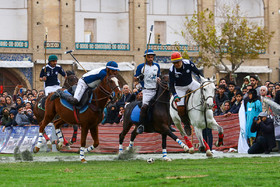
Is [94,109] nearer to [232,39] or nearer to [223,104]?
[223,104]

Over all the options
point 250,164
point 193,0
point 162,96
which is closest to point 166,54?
point 193,0

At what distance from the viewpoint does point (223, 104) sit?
2277 cm

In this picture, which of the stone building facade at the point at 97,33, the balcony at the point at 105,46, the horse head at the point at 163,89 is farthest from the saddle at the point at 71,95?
the balcony at the point at 105,46

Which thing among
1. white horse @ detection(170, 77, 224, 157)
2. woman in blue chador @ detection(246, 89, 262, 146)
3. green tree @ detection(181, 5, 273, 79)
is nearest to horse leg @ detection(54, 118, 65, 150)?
white horse @ detection(170, 77, 224, 157)

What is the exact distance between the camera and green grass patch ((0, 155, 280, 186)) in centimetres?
1037

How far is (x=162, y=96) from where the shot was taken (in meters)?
17.3

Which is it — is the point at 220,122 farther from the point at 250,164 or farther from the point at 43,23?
the point at 43,23

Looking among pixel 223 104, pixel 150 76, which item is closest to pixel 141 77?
pixel 150 76

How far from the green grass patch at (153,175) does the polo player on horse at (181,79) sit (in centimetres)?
292

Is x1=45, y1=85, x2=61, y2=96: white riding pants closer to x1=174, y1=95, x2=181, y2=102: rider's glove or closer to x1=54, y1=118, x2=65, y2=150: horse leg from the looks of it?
x1=54, y1=118, x2=65, y2=150: horse leg

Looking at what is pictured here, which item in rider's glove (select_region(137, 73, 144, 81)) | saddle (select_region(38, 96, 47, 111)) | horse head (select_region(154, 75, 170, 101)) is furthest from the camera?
saddle (select_region(38, 96, 47, 111))

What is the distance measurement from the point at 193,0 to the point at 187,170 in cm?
4293

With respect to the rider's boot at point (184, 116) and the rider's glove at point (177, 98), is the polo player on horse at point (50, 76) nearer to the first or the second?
the rider's boot at point (184, 116)

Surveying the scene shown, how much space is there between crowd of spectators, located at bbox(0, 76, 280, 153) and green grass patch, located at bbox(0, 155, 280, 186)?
15.4 ft
